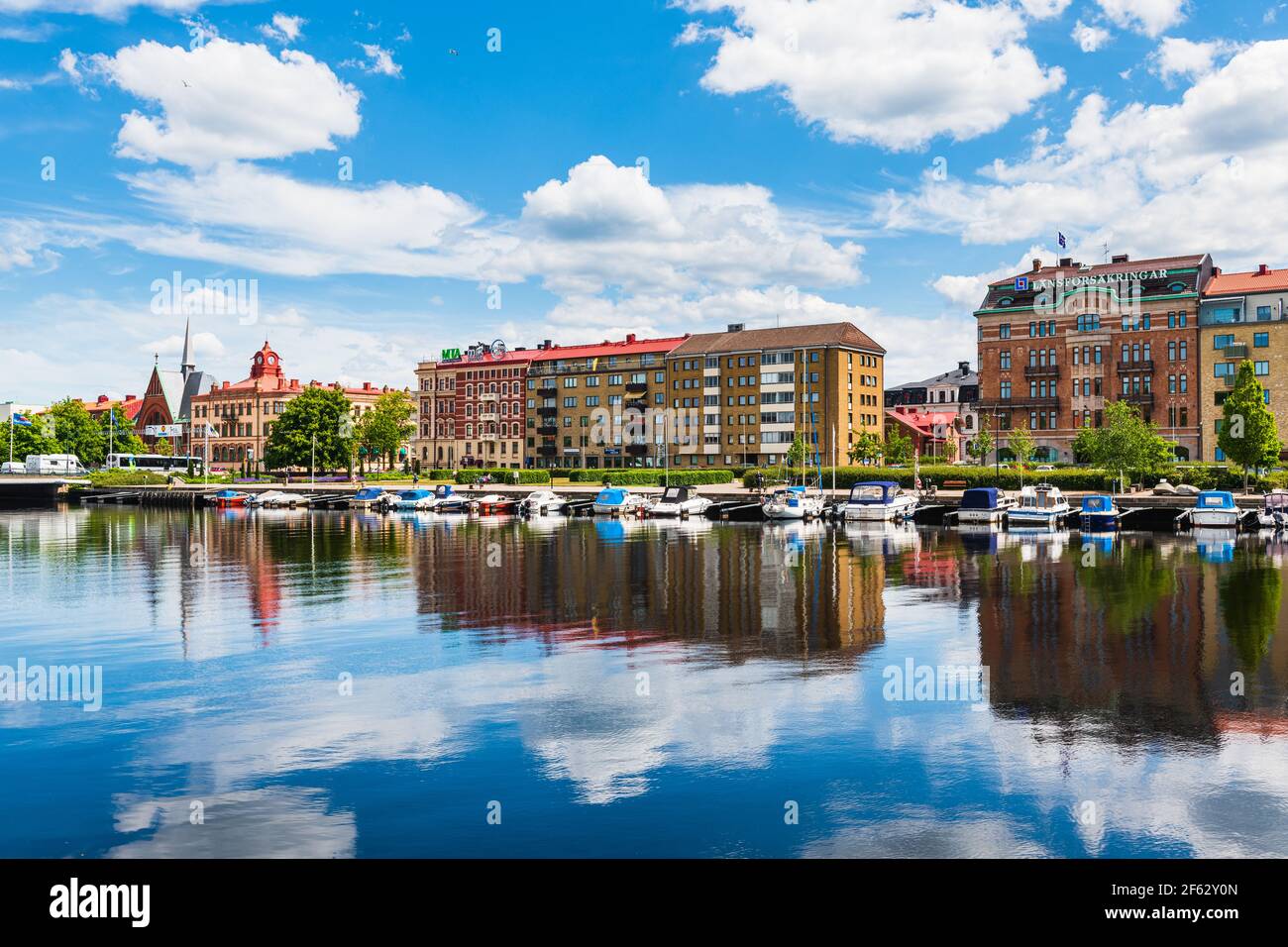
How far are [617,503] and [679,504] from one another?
713 centimetres

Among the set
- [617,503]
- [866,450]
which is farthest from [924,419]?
[617,503]

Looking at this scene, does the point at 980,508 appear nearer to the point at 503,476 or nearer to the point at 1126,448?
the point at 1126,448

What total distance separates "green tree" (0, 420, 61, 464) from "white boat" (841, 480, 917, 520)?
145 m

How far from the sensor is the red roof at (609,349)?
167750mm

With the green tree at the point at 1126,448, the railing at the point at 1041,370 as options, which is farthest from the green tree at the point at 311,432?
the green tree at the point at 1126,448

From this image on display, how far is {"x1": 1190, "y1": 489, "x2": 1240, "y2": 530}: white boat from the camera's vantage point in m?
70.2

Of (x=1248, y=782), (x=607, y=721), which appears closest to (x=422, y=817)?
(x=607, y=721)

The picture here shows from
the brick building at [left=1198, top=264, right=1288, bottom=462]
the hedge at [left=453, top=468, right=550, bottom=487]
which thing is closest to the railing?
the brick building at [left=1198, top=264, right=1288, bottom=462]

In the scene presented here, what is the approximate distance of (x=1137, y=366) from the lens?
118 meters

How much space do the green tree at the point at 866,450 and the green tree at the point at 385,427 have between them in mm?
72792

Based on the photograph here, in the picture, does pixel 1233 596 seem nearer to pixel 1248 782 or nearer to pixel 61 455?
pixel 1248 782

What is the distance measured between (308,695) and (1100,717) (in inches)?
635

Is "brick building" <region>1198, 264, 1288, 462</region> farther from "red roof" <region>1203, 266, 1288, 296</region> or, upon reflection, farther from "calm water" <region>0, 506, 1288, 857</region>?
"calm water" <region>0, 506, 1288, 857</region>

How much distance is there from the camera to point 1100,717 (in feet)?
60.6
